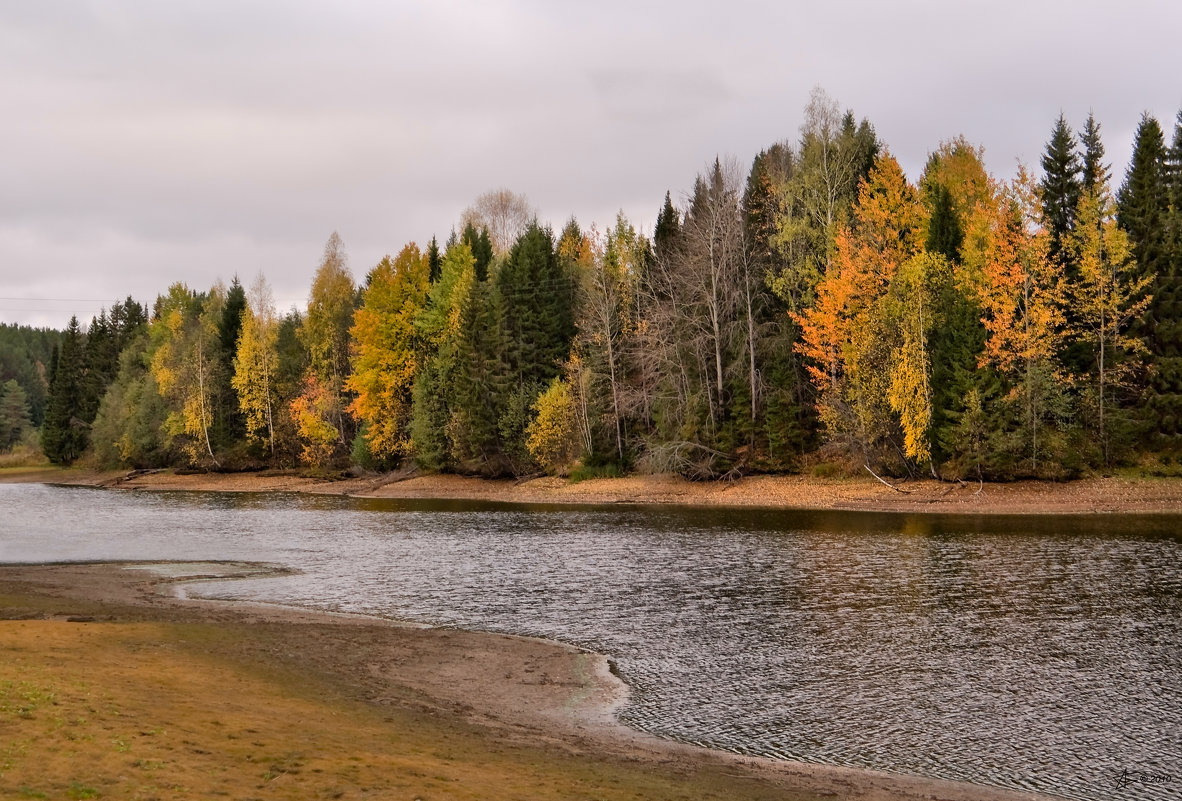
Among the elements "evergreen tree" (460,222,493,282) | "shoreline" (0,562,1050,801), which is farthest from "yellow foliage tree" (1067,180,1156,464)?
"evergreen tree" (460,222,493,282)

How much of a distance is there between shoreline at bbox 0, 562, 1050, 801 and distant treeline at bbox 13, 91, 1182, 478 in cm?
4078

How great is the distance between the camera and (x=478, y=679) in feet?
63.7

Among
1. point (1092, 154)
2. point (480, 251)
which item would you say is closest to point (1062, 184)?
point (1092, 154)

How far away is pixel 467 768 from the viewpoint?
12.5m

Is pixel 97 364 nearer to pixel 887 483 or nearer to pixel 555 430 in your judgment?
pixel 555 430

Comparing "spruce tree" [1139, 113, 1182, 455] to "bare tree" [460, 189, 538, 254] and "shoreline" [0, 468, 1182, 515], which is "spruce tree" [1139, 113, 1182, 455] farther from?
"bare tree" [460, 189, 538, 254]

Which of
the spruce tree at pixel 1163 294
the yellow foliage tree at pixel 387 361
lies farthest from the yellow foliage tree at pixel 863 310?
the yellow foliage tree at pixel 387 361

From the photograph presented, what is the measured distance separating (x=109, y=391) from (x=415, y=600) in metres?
98.6

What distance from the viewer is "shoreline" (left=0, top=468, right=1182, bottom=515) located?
163ft

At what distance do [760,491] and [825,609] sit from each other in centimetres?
3527

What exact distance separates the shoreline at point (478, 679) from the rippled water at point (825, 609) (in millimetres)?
862

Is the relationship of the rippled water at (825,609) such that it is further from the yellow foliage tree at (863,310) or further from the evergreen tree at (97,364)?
the evergreen tree at (97,364)

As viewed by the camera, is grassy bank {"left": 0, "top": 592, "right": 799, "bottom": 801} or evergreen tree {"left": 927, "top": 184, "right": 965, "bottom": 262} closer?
grassy bank {"left": 0, "top": 592, "right": 799, "bottom": 801}

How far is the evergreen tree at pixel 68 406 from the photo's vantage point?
119812mm
